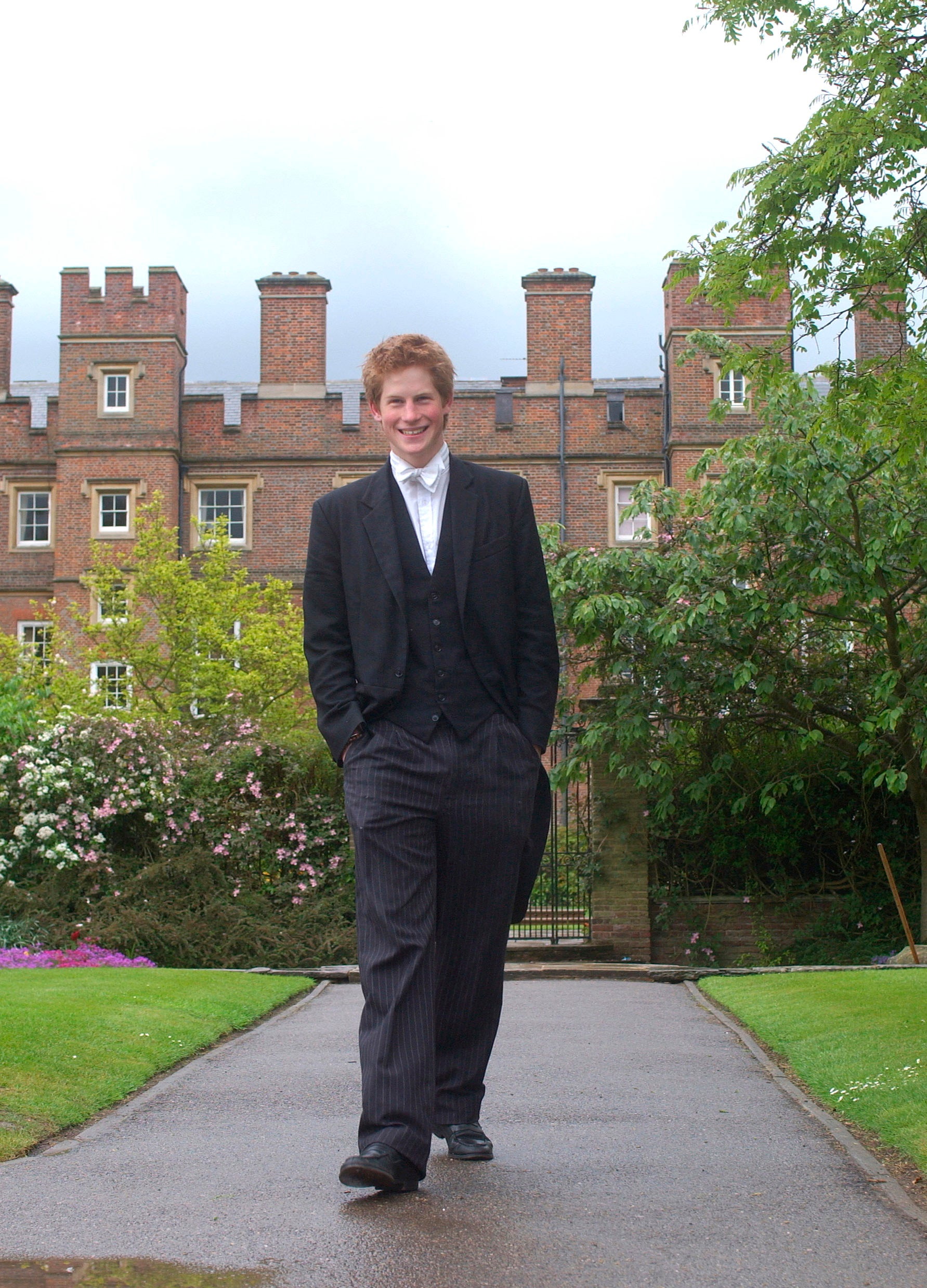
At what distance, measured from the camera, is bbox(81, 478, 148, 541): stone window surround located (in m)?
31.1

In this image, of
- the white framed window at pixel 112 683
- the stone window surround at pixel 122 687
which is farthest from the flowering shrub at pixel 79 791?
the white framed window at pixel 112 683

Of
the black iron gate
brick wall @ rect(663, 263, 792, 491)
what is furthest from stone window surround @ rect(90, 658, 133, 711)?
brick wall @ rect(663, 263, 792, 491)

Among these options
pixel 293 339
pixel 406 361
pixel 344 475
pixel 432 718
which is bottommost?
pixel 432 718

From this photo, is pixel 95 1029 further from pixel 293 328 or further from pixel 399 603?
pixel 293 328

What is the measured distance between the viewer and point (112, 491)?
102ft

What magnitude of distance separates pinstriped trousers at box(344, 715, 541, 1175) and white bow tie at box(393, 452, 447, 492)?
0.68 metres

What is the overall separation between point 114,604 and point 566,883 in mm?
12884

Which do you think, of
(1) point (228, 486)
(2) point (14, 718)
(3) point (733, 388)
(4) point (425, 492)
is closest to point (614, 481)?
(3) point (733, 388)

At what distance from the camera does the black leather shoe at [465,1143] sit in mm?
3850

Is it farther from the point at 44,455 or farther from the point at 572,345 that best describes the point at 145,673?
the point at 572,345

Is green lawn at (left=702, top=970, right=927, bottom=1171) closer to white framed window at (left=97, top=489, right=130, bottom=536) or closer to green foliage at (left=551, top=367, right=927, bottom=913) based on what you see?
green foliage at (left=551, top=367, right=927, bottom=913)

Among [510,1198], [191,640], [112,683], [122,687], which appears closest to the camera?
[510,1198]

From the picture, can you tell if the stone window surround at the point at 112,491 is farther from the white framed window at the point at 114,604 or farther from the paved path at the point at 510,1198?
the paved path at the point at 510,1198

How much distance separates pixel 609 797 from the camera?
14.9 metres
